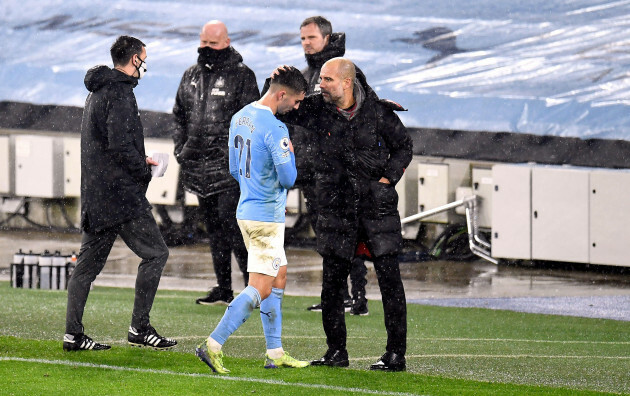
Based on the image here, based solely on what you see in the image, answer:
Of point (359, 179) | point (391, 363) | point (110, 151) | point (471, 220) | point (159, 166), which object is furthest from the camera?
point (471, 220)

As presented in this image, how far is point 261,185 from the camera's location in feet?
21.9

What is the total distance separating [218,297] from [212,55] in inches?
80.7

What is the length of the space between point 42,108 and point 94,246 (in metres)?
12.2

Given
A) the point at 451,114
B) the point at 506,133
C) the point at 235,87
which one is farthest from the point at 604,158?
the point at 235,87

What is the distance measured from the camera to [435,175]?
15.5 m

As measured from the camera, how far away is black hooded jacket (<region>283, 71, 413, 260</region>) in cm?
684

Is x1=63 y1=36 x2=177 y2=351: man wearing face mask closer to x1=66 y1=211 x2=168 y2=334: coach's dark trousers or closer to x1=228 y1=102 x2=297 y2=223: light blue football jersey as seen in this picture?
x1=66 y1=211 x2=168 y2=334: coach's dark trousers

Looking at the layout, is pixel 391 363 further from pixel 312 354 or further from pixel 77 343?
pixel 77 343

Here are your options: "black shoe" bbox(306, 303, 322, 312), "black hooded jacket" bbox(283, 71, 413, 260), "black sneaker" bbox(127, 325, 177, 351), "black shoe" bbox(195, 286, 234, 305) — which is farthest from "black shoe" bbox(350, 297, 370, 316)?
"black hooded jacket" bbox(283, 71, 413, 260)

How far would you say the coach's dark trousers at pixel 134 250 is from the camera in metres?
7.44

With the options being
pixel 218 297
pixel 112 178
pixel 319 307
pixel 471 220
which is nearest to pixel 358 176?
pixel 112 178

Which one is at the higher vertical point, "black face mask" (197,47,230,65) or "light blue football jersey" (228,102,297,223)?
"black face mask" (197,47,230,65)

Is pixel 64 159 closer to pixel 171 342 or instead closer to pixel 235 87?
pixel 235 87

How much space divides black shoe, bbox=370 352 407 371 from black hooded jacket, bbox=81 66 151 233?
1.76 meters
